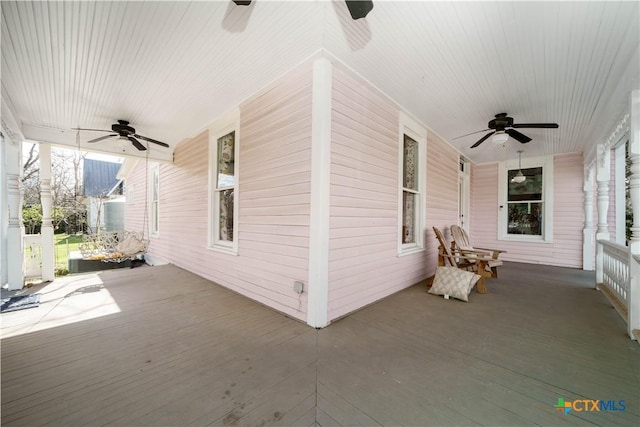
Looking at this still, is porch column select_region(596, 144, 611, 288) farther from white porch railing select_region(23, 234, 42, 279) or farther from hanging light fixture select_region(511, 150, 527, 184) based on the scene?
white porch railing select_region(23, 234, 42, 279)

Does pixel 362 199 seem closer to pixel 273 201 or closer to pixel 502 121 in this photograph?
pixel 273 201

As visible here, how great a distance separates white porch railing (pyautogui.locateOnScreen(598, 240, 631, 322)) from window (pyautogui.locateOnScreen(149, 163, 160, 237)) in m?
8.85

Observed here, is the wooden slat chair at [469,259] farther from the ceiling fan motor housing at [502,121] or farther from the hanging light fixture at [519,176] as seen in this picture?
the hanging light fixture at [519,176]

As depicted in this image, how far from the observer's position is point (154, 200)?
7191 millimetres

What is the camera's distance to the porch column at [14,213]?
3943mm

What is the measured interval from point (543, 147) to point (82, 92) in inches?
334

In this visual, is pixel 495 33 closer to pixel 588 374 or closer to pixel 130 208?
pixel 588 374

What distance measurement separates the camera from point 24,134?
14.0ft

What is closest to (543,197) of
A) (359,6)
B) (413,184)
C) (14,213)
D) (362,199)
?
(413,184)

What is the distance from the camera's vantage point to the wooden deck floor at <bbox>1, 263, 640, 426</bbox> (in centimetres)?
145

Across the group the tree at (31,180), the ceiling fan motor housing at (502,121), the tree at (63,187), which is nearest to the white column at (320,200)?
the ceiling fan motor housing at (502,121)

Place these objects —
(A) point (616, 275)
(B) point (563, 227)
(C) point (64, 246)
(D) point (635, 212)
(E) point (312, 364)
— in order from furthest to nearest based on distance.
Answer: (C) point (64, 246) → (B) point (563, 227) → (A) point (616, 275) → (D) point (635, 212) → (E) point (312, 364)

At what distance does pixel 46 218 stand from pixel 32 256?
74 cm

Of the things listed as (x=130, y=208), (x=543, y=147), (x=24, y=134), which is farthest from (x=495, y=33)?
(x=130, y=208)
